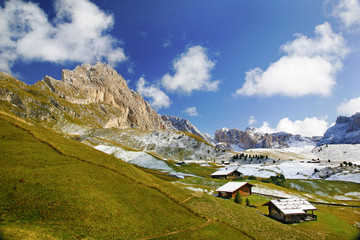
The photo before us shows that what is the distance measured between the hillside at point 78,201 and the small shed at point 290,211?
1486 cm

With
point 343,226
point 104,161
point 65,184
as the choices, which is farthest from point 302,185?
point 65,184

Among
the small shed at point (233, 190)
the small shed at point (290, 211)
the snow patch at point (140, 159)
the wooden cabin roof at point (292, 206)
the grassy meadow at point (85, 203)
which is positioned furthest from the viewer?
the snow patch at point (140, 159)

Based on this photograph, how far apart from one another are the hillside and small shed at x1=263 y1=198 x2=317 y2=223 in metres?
14.9

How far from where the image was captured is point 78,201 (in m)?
22.1

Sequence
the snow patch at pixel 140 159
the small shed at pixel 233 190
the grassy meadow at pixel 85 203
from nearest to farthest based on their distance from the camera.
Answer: the grassy meadow at pixel 85 203 < the small shed at pixel 233 190 < the snow patch at pixel 140 159

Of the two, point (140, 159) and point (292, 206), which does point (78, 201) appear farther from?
point (140, 159)

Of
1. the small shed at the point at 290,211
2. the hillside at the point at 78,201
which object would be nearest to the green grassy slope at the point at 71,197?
the hillside at the point at 78,201

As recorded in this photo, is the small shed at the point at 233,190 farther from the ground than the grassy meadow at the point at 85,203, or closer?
closer

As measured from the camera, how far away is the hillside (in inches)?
743

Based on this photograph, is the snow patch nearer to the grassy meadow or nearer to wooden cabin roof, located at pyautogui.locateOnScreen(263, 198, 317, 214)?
wooden cabin roof, located at pyautogui.locateOnScreen(263, 198, 317, 214)

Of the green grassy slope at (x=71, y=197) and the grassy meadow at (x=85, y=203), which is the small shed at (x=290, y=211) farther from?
the green grassy slope at (x=71, y=197)

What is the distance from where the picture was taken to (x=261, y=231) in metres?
34.4

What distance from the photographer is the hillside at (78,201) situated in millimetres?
18875

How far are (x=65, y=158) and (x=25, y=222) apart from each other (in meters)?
14.8
